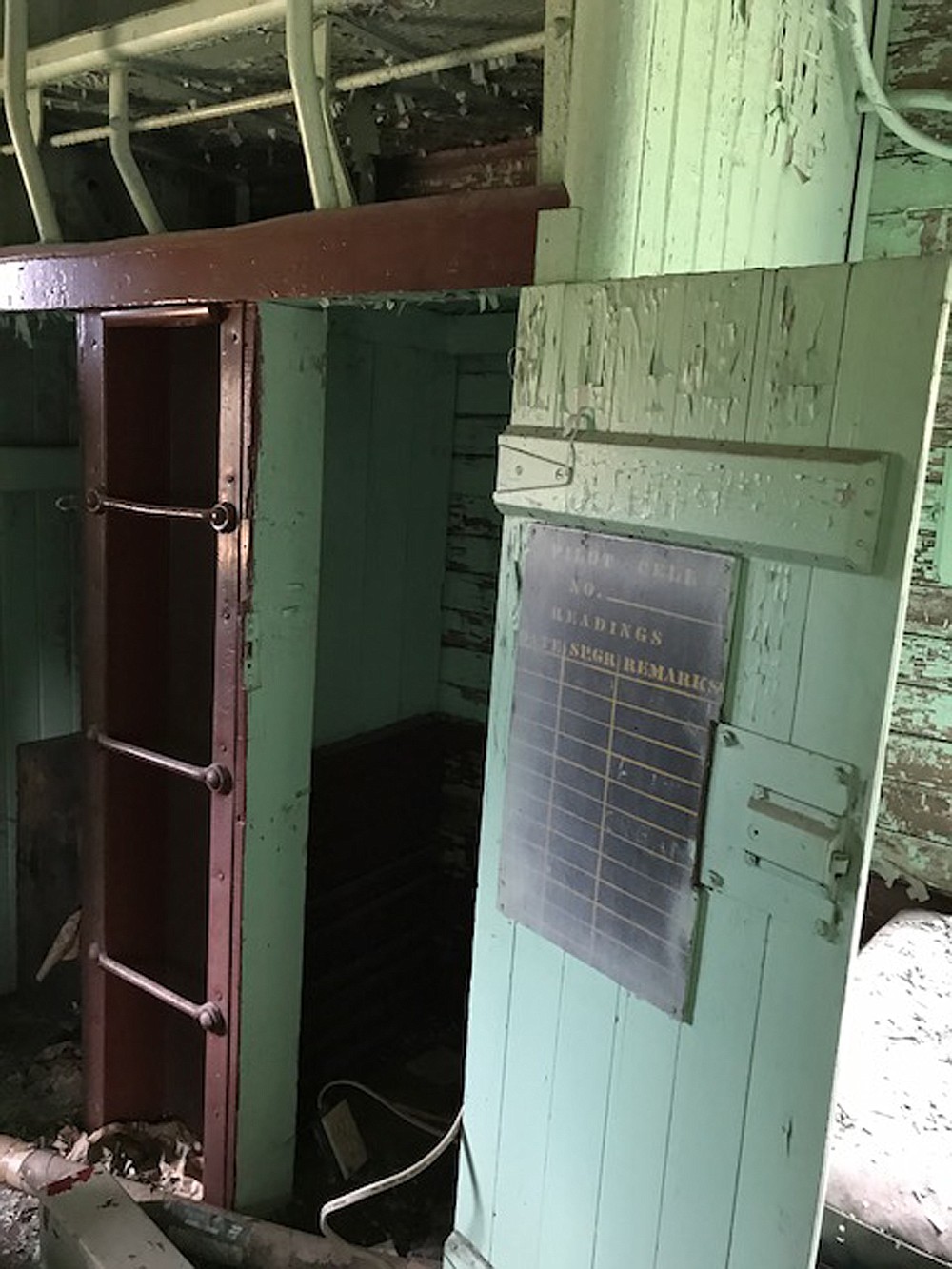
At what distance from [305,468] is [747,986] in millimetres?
1212

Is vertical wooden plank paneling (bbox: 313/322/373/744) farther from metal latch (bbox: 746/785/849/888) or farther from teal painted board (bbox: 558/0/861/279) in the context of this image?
metal latch (bbox: 746/785/849/888)

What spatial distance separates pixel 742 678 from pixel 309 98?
1.08 metres

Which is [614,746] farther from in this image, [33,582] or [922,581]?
[33,582]

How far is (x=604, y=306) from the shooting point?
1326 mm

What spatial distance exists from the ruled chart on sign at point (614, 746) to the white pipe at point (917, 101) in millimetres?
1316

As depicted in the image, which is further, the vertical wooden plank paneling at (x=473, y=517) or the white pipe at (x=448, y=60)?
the vertical wooden plank paneling at (x=473, y=517)

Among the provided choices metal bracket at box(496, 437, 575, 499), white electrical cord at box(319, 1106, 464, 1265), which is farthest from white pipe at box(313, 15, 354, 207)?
white electrical cord at box(319, 1106, 464, 1265)

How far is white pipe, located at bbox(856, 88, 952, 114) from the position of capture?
6.68 feet

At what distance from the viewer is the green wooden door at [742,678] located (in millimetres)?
1089

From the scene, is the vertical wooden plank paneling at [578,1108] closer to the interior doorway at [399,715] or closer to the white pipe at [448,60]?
the interior doorway at [399,715]

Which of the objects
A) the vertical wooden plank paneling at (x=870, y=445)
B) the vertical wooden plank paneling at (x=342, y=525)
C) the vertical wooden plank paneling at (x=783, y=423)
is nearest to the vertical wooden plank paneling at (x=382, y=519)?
the vertical wooden plank paneling at (x=342, y=525)

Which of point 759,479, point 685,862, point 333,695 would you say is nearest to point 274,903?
point 333,695

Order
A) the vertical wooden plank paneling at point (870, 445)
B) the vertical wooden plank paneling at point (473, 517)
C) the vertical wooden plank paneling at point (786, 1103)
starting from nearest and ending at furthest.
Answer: the vertical wooden plank paneling at point (870, 445) < the vertical wooden plank paneling at point (786, 1103) < the vertical wooden plank paneling at point (473, 517)

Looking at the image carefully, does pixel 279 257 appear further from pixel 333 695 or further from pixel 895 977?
pixel 895 977
